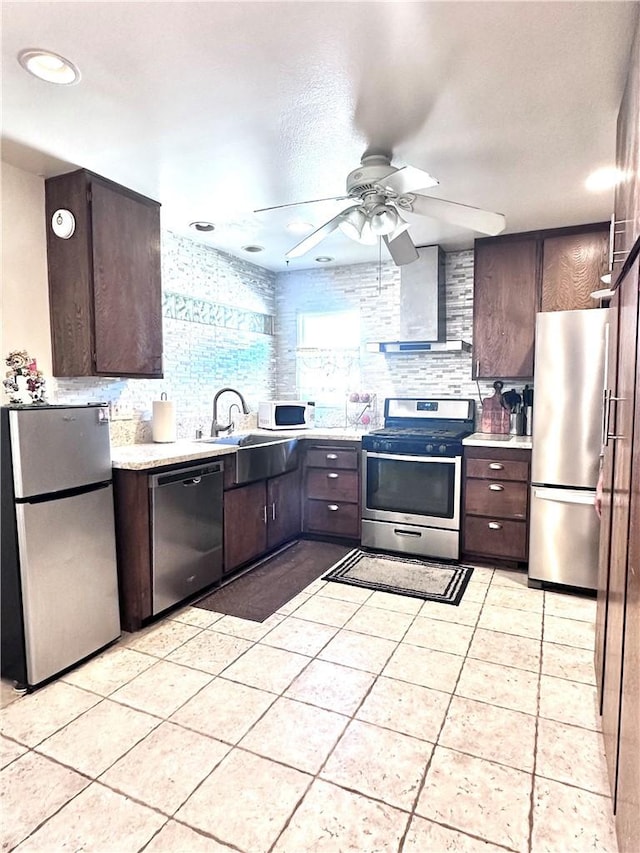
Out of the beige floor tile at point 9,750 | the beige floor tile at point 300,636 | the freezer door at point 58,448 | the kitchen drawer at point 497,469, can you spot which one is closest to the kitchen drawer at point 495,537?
the kitchen drawer at point 497,469

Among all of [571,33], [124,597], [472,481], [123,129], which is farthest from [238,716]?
[571,33]

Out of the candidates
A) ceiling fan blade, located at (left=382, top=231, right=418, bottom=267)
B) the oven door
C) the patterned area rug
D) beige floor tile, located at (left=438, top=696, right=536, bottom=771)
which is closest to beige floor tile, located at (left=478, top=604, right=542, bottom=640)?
the patterned area rug

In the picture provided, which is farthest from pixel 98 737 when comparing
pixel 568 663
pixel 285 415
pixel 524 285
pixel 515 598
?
pixel 524 285

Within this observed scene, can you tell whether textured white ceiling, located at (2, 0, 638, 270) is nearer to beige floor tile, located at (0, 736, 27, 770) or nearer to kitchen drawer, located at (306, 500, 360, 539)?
kitchen drawer, located at (306, 500, 360, 539)

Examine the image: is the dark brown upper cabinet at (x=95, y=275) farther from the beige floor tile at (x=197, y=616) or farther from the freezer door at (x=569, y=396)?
the freezer door at (x=569, y=396)

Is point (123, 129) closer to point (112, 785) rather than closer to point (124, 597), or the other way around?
point (124, 597)

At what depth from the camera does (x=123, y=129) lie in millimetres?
2186

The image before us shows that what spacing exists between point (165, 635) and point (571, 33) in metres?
3.01

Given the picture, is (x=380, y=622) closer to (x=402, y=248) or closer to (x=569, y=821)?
(x=569, y=821)

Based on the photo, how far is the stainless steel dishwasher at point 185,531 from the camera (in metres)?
2.64

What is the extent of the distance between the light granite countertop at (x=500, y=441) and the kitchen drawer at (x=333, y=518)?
3.40 ft

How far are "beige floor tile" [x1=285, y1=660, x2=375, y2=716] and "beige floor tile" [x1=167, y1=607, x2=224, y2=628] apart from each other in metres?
0.70

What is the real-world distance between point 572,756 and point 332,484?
8.25 feet

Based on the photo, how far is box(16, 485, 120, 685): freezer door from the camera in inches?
82.2
